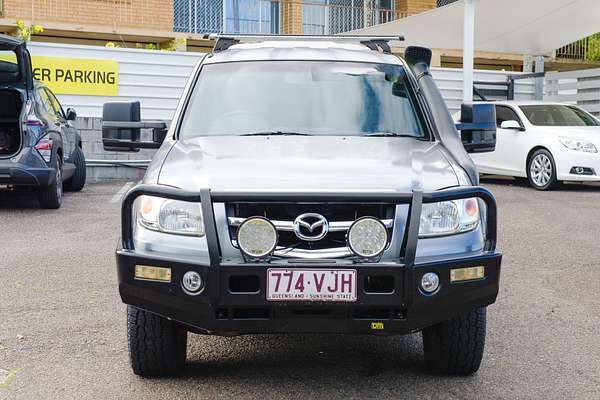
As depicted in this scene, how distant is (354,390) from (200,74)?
219 cm

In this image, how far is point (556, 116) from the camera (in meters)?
14.9

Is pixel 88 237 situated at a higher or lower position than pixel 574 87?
lower

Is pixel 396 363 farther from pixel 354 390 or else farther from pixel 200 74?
pixel 200 74

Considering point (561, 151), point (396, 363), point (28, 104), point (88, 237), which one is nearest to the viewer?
point (396, 363)

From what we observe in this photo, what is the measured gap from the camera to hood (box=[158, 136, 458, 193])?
157 inches

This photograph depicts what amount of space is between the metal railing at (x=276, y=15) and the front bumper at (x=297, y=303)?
21881 millimetres

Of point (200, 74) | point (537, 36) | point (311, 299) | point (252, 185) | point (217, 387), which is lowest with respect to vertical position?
point (217, 387)

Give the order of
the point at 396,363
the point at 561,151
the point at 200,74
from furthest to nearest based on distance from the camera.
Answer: the point at 561,151
the point at 200,74
the point at 396,363

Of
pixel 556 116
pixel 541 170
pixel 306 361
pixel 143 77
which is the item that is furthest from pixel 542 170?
pixel 306 361

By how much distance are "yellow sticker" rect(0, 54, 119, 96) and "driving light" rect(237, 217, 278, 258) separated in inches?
490

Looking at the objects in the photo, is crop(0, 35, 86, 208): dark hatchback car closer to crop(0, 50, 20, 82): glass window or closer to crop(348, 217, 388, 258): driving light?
crop(0, 50, 20, 82): glass window

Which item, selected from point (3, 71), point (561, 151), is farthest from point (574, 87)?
point (3, 71)

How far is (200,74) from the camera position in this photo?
5512 mm

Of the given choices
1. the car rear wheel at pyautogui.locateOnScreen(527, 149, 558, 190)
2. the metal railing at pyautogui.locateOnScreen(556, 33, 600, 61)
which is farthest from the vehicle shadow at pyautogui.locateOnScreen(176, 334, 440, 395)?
the metal railing at pyautogui.locateOnScreen(556, 33, 600, 61)
